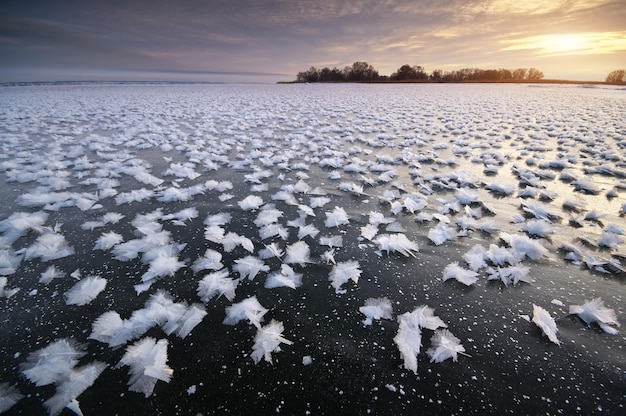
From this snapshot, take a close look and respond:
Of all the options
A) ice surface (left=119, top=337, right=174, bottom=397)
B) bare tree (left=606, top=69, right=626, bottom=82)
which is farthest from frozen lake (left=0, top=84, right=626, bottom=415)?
bare tree (left=606, top=69, right=626, bottom=82)

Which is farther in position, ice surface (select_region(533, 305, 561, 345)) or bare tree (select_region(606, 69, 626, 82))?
bare tree (select_region(606, 69, 626, 82))

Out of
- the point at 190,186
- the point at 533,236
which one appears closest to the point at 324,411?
Answer: the point at 533,236

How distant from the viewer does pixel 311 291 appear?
2.47 metres

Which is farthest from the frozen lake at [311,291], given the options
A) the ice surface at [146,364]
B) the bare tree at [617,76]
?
the bare tree at [617,76]

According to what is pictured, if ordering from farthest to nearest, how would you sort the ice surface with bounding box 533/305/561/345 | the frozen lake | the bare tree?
1. the bare tree
2. the ice surface with bounding box 533/305/561/345
3. the frozen lake

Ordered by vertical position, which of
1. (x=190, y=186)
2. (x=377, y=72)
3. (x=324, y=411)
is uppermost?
(x=377, y=72)

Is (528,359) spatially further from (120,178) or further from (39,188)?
(39,188)

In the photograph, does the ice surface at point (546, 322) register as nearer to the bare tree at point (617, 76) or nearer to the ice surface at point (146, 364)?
the ice surface at point (146, 364)

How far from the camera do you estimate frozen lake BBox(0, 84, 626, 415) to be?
1.71 metres

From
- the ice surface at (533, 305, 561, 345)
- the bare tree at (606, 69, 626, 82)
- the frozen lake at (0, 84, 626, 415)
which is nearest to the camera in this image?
the frozen lake at (0, 84, 626, 415)

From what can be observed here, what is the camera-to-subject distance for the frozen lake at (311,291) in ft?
5.60

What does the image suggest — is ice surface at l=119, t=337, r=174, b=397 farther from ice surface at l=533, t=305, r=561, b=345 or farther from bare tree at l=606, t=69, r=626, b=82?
bare tree at l=606, t=69, r=626, b=82

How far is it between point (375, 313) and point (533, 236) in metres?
2.42

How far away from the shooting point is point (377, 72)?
236ft
